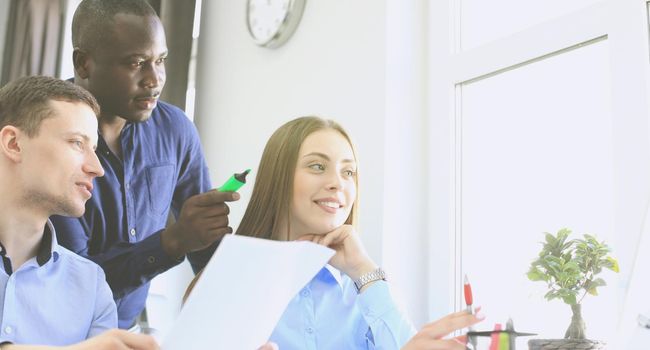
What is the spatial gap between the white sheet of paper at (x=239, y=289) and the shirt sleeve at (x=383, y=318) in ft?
1.69

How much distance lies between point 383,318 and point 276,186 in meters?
0.38

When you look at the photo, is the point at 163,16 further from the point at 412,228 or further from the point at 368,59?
the point at 412,228

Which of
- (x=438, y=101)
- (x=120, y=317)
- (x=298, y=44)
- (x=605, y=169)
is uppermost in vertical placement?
(x=298, y=44)

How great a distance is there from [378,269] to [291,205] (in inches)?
9.5

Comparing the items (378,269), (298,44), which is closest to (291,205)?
(378,269)

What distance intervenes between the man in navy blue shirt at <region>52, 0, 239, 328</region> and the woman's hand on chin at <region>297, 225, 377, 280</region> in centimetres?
24

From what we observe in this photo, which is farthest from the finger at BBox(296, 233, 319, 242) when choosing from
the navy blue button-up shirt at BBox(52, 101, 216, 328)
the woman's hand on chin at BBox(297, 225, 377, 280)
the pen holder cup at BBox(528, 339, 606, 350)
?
the pen holder cup at BBox(528, 339, 606, 350)

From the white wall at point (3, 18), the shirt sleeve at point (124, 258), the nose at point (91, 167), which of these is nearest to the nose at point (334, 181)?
the shirt sleeve at point (124, 258)

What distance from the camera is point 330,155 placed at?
151 centimetres

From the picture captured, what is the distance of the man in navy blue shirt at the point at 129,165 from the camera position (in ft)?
4.73

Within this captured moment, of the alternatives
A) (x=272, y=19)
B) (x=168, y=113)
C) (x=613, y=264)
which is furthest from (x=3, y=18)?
(x=613, y=264)

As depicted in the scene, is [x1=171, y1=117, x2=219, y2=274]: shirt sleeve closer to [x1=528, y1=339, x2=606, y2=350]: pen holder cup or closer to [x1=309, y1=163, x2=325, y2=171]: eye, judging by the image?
[x1=309, y1=163, x2=325, y2=171]: eye

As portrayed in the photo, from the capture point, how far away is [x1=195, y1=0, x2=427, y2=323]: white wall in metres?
1.89

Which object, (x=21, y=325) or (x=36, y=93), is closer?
(x=21, y=325)
